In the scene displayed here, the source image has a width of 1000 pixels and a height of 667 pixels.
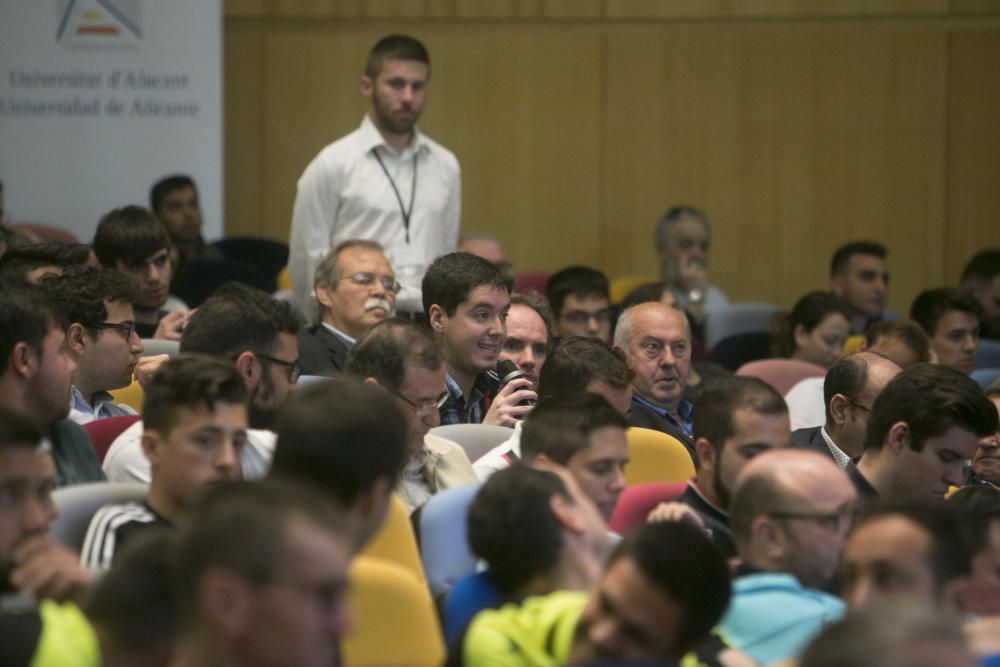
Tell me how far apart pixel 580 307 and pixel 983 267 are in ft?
8.61

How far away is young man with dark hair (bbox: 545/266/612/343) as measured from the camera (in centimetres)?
621

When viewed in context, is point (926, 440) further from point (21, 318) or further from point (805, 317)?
point (805, 317)

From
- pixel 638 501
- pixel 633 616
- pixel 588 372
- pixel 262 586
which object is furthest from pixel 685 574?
pixel 588 372

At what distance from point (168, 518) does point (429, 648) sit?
25.6 inches

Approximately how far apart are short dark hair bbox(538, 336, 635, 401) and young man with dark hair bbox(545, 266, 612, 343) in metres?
1.91

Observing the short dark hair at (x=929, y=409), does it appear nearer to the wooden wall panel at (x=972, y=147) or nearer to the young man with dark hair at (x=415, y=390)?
the young man with dark hair at (x=415, y=390)

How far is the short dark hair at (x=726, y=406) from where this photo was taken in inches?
140

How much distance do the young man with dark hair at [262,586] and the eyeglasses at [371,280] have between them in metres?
3.38

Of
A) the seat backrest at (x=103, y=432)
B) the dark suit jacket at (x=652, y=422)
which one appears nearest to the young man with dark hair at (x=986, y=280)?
the dark suit jacket at (x=652, y=422)

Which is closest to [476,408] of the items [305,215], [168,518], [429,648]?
[305,215]

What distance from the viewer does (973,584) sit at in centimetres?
295

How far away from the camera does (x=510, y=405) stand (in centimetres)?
419

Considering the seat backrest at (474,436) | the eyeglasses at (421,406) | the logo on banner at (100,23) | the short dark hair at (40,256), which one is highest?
the logo on banner at (100,23)

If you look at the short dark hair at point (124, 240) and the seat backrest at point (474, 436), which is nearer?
the seat backrest at point (474, 436)
